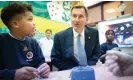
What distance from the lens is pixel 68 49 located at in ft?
6.15

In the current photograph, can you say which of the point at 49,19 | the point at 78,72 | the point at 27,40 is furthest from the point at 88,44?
the point at 49,19

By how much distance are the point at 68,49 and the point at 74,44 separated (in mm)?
73

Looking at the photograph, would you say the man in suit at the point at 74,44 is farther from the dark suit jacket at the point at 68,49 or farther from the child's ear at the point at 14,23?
the child's ear at the point at 14,23

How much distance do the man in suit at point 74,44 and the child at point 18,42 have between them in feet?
1.30

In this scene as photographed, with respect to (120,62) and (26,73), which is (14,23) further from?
(120,62)

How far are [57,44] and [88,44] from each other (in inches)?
11.9

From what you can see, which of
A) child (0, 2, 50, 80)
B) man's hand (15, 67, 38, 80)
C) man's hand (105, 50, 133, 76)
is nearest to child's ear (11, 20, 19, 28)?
child (0, 2, 50, 80)

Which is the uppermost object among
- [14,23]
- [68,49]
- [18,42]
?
[14,23]

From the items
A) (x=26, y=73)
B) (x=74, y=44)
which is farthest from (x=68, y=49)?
(x=26, y=73)

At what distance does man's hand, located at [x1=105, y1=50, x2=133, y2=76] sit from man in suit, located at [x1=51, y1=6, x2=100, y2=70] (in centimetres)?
94

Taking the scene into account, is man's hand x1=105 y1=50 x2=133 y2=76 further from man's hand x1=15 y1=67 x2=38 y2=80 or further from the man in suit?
the man in suit

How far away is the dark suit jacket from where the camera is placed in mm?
1840

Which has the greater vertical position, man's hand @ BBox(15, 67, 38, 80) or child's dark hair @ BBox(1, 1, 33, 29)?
child's dark hair @ BBox(1, 1, 33, 29)

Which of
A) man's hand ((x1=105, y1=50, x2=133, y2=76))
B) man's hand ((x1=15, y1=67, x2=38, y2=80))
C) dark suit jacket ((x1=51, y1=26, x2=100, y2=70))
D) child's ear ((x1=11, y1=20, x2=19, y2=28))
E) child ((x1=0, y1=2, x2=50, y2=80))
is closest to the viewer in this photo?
man's hand ((x1=105, y1=50, x2=133, y2=76))
